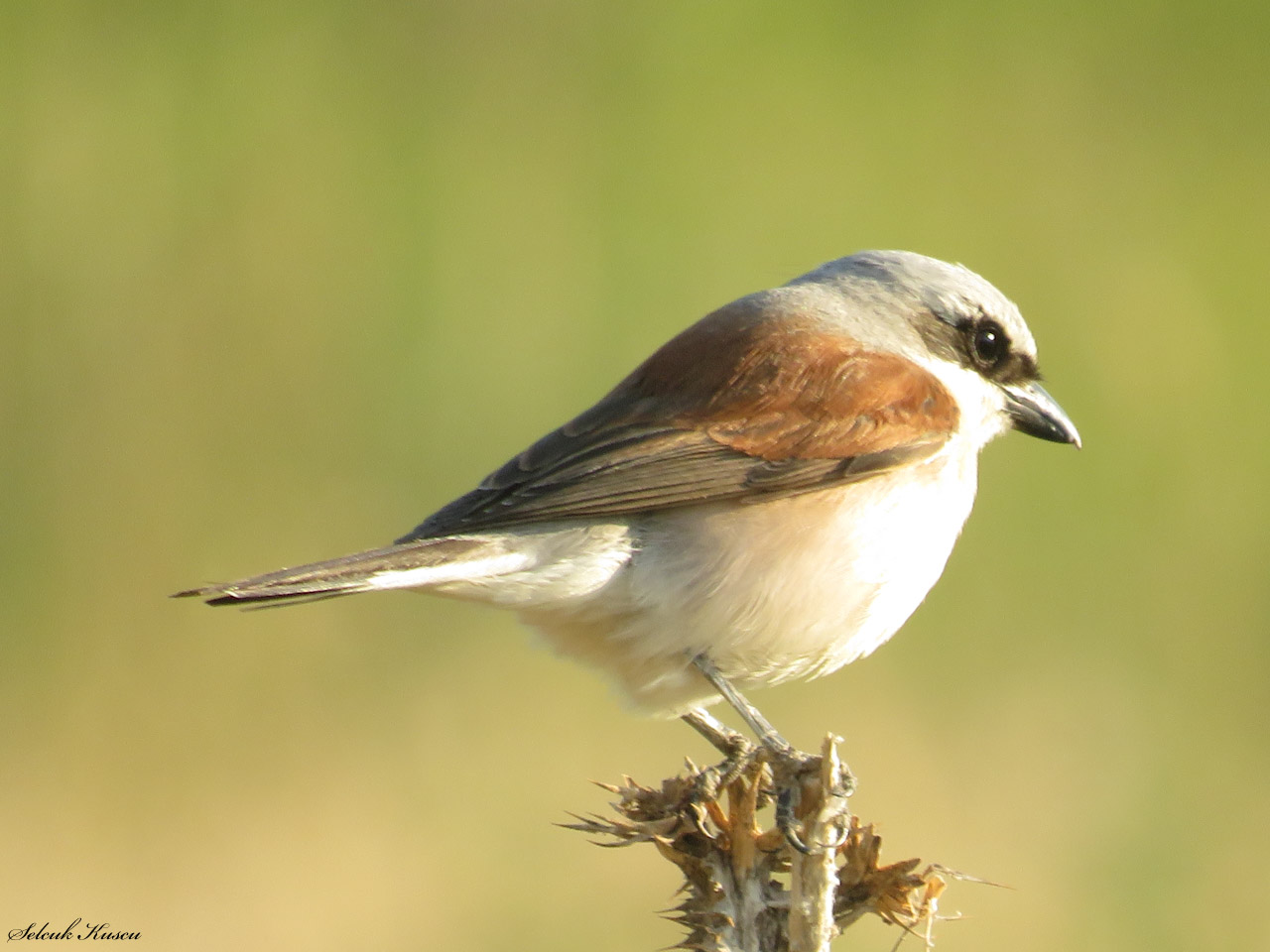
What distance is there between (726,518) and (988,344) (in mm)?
911

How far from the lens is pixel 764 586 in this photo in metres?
2.74

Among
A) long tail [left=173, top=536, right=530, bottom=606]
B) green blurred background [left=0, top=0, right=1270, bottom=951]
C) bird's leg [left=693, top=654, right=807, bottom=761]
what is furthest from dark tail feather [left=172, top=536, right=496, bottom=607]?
green blurred background [left=0, top=0, right=1270, bottom=951]

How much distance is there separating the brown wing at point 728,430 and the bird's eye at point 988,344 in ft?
0.83

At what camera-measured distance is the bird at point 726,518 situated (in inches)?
108

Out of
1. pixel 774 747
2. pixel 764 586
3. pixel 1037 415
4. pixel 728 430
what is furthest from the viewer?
pixel 1037 415

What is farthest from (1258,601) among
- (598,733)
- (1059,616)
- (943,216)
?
(598,733)

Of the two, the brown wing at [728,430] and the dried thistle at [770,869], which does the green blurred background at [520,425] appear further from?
the dried thistle at [770,869]

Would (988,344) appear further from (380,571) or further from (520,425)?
(520,425)

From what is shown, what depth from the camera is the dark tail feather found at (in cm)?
213

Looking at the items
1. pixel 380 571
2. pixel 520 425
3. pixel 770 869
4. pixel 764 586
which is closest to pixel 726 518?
pixel 764 586

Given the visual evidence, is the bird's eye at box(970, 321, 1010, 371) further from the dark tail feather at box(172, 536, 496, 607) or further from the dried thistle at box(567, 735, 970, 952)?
the dried thistle at box(567, 735, 970, 952)

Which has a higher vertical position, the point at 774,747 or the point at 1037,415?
the point at 1037,415

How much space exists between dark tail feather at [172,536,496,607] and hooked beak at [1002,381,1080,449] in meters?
1.36

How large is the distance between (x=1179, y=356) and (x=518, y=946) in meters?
3.19
